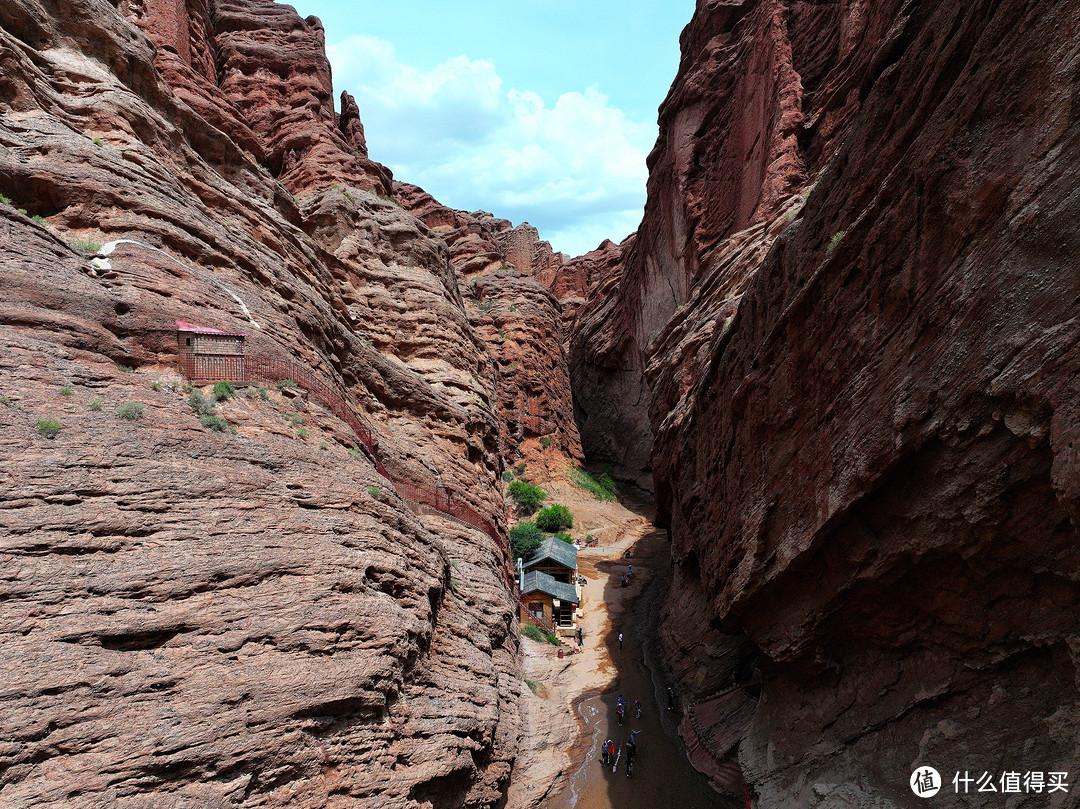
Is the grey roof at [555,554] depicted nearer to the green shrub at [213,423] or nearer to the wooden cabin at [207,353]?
the wooden cabin at [207,353]

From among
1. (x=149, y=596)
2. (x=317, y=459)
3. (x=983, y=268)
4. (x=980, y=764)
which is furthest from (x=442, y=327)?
(x=980, y=764)

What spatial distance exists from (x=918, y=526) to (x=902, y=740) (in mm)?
4215

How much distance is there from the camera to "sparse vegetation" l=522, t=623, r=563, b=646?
24266 mm

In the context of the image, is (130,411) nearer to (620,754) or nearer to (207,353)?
(207,353)

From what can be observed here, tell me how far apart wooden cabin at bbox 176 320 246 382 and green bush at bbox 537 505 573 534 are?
97.3 ft

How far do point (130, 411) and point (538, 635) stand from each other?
64.4 ft

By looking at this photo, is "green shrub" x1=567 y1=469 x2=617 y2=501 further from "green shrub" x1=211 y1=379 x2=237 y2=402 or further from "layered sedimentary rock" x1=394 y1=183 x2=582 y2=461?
"green shrub" x1=211 y1=379 x2=237 y2=402

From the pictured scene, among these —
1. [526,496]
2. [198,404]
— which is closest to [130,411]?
[198,404]

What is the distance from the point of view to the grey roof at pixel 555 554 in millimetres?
30750

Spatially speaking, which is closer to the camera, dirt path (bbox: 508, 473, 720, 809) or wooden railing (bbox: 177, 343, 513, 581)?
wooden railing (bbox: 177, 343, 513, 581)

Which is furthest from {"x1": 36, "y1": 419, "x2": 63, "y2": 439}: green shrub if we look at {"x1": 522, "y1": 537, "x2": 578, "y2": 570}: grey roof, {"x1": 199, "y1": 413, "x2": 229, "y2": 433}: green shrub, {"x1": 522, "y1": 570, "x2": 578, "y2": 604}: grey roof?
{"x1": 522, "y1": 537, "x2": 578, "y2": 570}: grey roof

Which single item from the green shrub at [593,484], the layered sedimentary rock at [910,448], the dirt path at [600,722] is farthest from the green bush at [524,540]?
the layered sedimentary rock at [910,448]

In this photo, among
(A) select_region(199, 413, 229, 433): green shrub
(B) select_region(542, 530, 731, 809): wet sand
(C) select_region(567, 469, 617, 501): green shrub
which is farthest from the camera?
(C) select_region(567, 469, 617, 501): green shrub

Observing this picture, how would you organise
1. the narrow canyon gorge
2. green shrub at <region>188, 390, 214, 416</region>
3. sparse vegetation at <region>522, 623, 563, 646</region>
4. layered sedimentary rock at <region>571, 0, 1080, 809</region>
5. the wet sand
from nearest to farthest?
the narrow canyon gorge → layered sedimentary rock at <region>571, 0, 1080, 809</region> → green shrub at <region>188, 390, 214, 416</region> → the wet sand → sparse vegetation at <region>522, 623, 563, 646</region>
